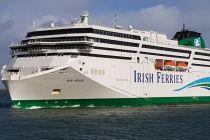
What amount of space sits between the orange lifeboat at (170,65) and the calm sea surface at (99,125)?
1356 cm

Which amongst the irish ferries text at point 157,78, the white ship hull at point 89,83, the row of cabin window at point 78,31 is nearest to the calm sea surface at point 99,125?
the white ship hull at point 89,83

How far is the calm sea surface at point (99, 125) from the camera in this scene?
30.8m

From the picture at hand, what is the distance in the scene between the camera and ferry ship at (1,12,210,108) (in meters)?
45.5

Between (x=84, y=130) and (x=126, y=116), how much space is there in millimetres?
10347

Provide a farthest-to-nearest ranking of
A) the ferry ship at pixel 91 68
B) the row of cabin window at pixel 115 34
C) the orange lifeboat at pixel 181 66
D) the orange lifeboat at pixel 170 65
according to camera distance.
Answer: the orange lifeboat at pixel 181 66 → the orange lifeboat at pixel 170 65 → the row of cabin window at pixel 115 34 → the ferry ship at pixel 91 68

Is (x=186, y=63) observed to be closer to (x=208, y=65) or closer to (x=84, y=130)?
(x=208, y=65)

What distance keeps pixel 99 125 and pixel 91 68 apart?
12.9m

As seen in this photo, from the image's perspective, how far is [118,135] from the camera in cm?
3072

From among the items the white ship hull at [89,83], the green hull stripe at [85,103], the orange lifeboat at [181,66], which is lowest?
the green hull stripe at [85,103]

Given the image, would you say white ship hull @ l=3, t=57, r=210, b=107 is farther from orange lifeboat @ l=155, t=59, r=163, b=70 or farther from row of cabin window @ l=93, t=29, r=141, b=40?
row of cabin window @ l=93, t=29, r=141, b=40

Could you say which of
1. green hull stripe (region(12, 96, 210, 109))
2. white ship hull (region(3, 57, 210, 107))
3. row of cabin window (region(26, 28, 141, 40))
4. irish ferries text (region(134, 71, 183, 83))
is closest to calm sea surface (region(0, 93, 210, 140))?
green hull stripe (region(12, 96, 210, 109))

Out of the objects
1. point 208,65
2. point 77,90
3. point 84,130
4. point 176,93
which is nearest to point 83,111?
point 77,90

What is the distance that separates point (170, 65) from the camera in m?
59.8

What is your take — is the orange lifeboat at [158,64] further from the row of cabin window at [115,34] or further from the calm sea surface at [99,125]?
the calm sea surface at [99,125]
